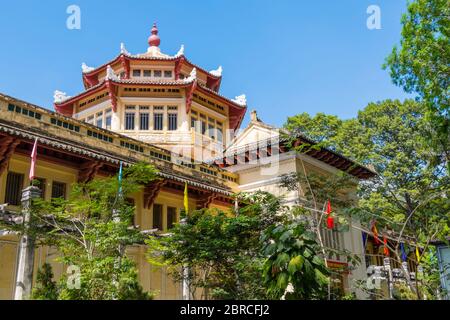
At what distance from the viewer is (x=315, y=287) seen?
1117 centimetres

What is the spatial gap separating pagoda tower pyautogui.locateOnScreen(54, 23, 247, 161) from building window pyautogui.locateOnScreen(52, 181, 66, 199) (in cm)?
1325

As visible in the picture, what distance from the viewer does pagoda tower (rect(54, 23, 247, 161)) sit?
108ft

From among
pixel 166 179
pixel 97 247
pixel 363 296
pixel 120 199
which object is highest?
pixel 166 179

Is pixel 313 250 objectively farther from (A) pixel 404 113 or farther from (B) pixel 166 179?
(A) pixel 404 113

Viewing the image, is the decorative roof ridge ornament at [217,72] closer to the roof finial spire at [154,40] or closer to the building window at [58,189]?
the roof finial spire at [154,40]

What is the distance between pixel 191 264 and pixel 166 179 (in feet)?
18.9

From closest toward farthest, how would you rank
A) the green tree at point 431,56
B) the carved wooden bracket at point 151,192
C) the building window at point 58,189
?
the green tree at point 431,56, the building window at point 58,189, the carved wooden bracket at point 151,192

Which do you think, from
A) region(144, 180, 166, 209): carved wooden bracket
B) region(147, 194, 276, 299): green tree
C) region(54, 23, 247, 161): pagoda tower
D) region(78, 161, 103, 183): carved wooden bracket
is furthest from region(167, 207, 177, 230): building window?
region(54, 23, 247, 161): pagoda tower

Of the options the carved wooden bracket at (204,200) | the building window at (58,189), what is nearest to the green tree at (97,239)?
the building window at (58,189)

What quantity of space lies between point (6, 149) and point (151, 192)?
22.6 ft

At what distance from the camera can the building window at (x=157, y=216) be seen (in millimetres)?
22594

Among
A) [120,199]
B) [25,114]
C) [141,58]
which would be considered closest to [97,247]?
[120,199]

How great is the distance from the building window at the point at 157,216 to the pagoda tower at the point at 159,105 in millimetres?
9531

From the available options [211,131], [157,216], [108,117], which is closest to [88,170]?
[157,216]
